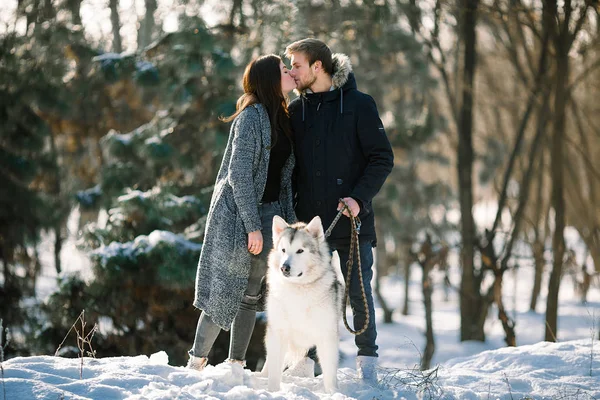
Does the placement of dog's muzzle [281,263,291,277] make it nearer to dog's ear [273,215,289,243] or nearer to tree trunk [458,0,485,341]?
dog's ear [273,215,289,243]

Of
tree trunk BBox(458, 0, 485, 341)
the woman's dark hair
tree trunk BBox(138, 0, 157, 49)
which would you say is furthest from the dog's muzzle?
tree trunk BBox(138, 0, 157, 49)

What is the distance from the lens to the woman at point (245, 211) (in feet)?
13.3

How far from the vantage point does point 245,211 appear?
4.00 m

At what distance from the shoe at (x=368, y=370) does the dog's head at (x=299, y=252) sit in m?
0.83

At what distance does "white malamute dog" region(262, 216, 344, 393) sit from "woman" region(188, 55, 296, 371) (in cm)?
23

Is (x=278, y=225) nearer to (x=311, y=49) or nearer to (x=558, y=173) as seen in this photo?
(x=311, y=49)

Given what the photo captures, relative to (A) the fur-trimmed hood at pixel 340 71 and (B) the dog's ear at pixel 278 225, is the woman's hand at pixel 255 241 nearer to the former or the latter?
(B) the dog's ear at pixel 278 225

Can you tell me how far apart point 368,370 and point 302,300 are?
85 centimetres

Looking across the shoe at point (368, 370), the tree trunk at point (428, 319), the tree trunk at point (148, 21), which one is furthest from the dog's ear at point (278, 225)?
the tree trunk at point (148, 21)

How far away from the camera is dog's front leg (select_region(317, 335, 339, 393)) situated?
3.90 meters

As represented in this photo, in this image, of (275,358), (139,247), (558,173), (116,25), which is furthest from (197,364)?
(116,25)

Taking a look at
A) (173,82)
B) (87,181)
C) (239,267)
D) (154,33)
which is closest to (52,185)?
(87,181)

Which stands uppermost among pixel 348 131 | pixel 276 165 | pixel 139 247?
pixel 348 131

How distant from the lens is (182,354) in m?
7.86
